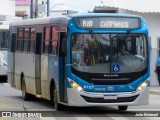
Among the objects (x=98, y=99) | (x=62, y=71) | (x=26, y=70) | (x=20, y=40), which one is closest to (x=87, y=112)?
(x=98, y=99)

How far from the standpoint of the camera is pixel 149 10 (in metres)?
32.1

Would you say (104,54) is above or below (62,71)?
above

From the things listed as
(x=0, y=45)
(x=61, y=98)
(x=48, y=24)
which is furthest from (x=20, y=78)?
(x=0, y=45)

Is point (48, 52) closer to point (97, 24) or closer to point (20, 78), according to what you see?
point (97, 24)

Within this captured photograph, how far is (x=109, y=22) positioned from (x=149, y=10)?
15218 millimetres

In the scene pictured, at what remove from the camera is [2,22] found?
34406 millimetres

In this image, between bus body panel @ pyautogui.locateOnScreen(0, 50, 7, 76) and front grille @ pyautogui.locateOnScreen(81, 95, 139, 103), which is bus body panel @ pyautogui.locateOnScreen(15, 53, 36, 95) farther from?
bus body panel @ pyautogui.locateOnScreen(0, 50, 7, 76)

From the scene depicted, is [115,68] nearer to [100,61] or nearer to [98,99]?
[100,61]

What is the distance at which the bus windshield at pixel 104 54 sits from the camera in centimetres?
1686

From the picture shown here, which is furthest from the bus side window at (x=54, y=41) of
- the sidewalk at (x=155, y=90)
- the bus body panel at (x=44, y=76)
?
the sidewalk at (x=155, y=90)

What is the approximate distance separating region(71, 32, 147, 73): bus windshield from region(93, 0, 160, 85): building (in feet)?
49.3

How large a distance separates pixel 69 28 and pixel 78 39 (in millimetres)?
395

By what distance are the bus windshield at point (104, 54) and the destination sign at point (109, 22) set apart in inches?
9.4

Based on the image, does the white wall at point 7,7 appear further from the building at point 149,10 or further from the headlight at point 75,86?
the headlight at point 75,86
